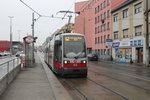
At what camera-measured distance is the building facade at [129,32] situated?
1281 inches

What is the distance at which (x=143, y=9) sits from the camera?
3162cm

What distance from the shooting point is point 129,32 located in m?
36.0

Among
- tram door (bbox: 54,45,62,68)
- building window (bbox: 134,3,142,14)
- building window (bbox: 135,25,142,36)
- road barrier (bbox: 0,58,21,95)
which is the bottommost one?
road barrier (bbox: 0,58,21,95)

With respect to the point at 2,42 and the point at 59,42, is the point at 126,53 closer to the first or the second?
the point at 59,42

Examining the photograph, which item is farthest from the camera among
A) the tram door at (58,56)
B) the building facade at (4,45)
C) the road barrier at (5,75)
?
the building facade at (4,45)

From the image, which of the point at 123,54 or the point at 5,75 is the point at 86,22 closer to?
the point at 123,54

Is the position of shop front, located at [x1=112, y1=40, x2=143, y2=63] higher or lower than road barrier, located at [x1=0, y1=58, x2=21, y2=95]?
higher

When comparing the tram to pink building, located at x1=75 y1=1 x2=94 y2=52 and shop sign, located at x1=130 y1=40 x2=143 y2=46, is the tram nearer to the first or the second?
shop sign, located at x1=130 y1=40 x2=143 y2=46

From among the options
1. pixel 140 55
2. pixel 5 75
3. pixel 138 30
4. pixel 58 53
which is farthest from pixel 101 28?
pixel 5 75

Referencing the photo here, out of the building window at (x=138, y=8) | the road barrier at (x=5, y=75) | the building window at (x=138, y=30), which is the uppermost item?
the building window at (x=138, y=8)

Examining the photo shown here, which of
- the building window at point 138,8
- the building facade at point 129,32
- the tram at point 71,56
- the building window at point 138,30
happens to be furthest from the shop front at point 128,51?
the tram at point 71,56

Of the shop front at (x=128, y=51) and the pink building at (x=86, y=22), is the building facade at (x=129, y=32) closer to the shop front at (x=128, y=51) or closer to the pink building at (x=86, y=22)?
the shop front at (x=128, y=51)

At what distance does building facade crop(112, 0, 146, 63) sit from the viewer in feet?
107

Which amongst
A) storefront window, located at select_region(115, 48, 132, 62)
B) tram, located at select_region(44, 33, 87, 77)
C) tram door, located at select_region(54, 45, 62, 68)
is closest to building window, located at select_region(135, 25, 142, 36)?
storefront window, located at select_region(115, 48, 132, 62)
